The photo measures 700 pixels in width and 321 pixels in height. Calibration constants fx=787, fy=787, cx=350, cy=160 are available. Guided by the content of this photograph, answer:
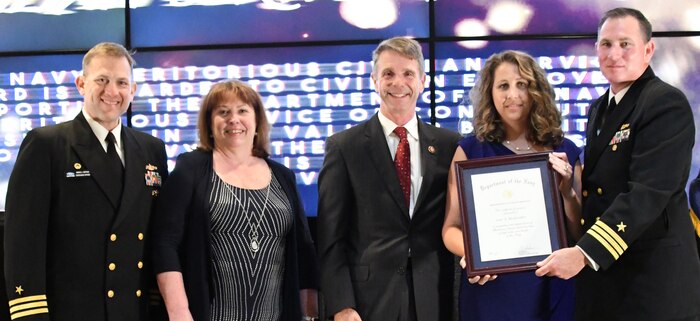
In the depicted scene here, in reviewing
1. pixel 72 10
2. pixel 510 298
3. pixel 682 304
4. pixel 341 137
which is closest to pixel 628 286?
pixel 682 304

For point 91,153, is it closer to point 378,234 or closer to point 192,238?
point 192,238

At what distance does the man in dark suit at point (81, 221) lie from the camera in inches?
116

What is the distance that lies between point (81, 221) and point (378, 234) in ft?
3.80

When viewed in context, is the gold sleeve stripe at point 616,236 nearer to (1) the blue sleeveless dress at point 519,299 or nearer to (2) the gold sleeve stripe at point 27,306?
(1) the blue sleeveless dress at point 519,299

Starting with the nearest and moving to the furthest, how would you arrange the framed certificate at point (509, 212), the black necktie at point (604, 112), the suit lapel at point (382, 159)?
the framed certificate at point (509, 212), the black necktie at point (604, 112), the suit lapel at point (382, 159)

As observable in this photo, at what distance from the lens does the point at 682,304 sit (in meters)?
2.86

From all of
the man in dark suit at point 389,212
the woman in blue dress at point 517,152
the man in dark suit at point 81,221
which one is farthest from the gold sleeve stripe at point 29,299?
the woman in blue dress at point 517,152

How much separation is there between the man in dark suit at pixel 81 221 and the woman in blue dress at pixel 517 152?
4.12ft

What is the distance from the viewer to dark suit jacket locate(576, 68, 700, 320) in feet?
9.12

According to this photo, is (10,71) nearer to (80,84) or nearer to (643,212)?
(80,84)

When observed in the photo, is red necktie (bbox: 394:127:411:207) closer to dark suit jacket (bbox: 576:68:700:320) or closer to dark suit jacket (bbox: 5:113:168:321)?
dark suit jacket (bbox: 576:68:700:320)

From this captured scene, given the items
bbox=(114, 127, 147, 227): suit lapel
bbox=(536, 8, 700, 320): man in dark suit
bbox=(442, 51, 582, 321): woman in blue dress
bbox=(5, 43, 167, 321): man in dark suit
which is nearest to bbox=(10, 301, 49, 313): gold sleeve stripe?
bbox=(5, 43, 167, 321): man in dark suit

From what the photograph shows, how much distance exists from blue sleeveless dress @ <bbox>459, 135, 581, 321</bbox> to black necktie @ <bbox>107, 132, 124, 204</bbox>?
143 centimetres

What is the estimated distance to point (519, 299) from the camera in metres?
3.08
